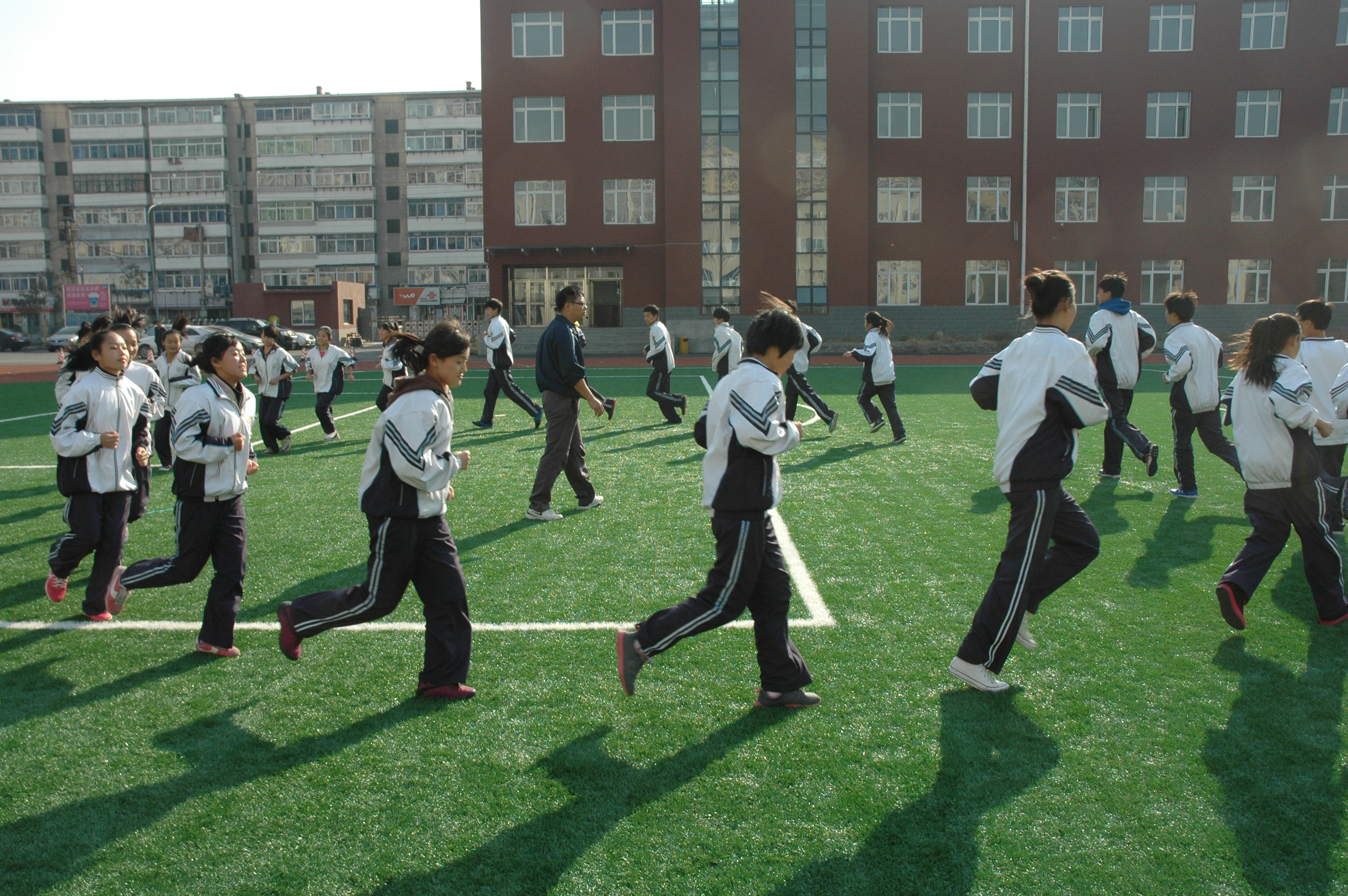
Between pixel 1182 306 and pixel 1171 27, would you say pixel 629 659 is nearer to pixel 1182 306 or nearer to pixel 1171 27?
pixel 1182 306

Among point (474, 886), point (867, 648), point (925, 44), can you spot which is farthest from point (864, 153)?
point (474, 886)

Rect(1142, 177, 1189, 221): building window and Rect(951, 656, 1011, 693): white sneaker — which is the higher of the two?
Rect(1142, 177, 1189, 221): building window

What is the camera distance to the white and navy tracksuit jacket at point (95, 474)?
5.35m

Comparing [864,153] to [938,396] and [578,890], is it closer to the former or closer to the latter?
[938,396]

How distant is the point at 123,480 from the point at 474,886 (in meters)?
3.85

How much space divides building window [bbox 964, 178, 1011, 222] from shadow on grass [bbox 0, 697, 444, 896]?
3900 centimetres

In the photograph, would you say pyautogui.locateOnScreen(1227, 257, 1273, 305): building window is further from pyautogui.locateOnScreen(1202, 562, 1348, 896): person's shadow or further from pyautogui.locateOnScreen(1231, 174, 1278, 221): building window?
pyautogui.locateOnScreen(1202, 562, 1348, 896): person's shadow

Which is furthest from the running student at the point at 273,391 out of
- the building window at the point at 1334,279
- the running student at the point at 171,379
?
the building window at the point at 1334,279

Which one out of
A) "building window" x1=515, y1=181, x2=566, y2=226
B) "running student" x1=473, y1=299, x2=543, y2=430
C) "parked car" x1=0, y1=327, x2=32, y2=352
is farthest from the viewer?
"parked car" x1=0, y1=327, x2=32, y2=352

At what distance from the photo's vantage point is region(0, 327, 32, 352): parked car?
49.6m

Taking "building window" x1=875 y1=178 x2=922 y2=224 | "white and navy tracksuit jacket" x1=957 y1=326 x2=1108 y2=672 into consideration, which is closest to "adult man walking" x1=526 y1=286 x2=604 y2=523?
"white and navy tracksuit jacket" x1=957 y1=326 x2=1108 y2=672

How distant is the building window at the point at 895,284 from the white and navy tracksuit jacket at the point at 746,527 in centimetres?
3729

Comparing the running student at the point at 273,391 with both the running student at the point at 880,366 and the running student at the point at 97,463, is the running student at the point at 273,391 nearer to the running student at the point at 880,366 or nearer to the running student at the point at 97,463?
the running student at the point at 97,463

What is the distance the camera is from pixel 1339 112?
38.7 meters
